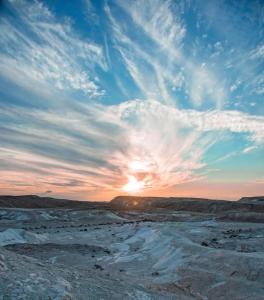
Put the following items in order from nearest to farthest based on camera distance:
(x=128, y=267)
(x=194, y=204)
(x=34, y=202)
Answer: (x=128, y=267) < (x=194, y=204) < (x=34, y=202)

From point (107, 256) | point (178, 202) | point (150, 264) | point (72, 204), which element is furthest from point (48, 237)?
point (72, 204)

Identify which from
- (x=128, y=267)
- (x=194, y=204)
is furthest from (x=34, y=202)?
(x=128, y=267)

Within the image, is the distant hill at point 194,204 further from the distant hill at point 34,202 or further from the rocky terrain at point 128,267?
the rocky terrain at point 128,267

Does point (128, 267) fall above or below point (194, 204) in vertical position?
below

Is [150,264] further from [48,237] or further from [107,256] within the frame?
[48,237]

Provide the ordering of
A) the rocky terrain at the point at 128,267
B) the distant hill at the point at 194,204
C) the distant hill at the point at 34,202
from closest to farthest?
the rocky terrain at the point at 128,267 → the distant hill at the point at 194,204 → the distant hill at the point at 34,202

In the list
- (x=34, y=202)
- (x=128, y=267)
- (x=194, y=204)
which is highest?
(x=34, y=202)

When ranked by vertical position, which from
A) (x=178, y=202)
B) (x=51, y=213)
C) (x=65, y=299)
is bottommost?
(x=65, y=299)

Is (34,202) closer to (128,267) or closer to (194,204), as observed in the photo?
(194,204)

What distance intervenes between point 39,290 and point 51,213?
163ft

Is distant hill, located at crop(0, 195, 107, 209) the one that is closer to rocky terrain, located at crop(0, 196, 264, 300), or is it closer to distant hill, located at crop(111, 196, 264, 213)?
distant hill, located at crop(111, 196, 264, 213)

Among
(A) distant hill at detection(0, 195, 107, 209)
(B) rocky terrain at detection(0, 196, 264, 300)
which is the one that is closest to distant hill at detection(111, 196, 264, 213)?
(A) distant hill at detection(0, 195, 107, 209)

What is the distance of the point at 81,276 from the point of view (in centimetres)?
987

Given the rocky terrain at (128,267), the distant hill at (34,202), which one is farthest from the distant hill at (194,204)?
the rocky terrain at (128,267)
